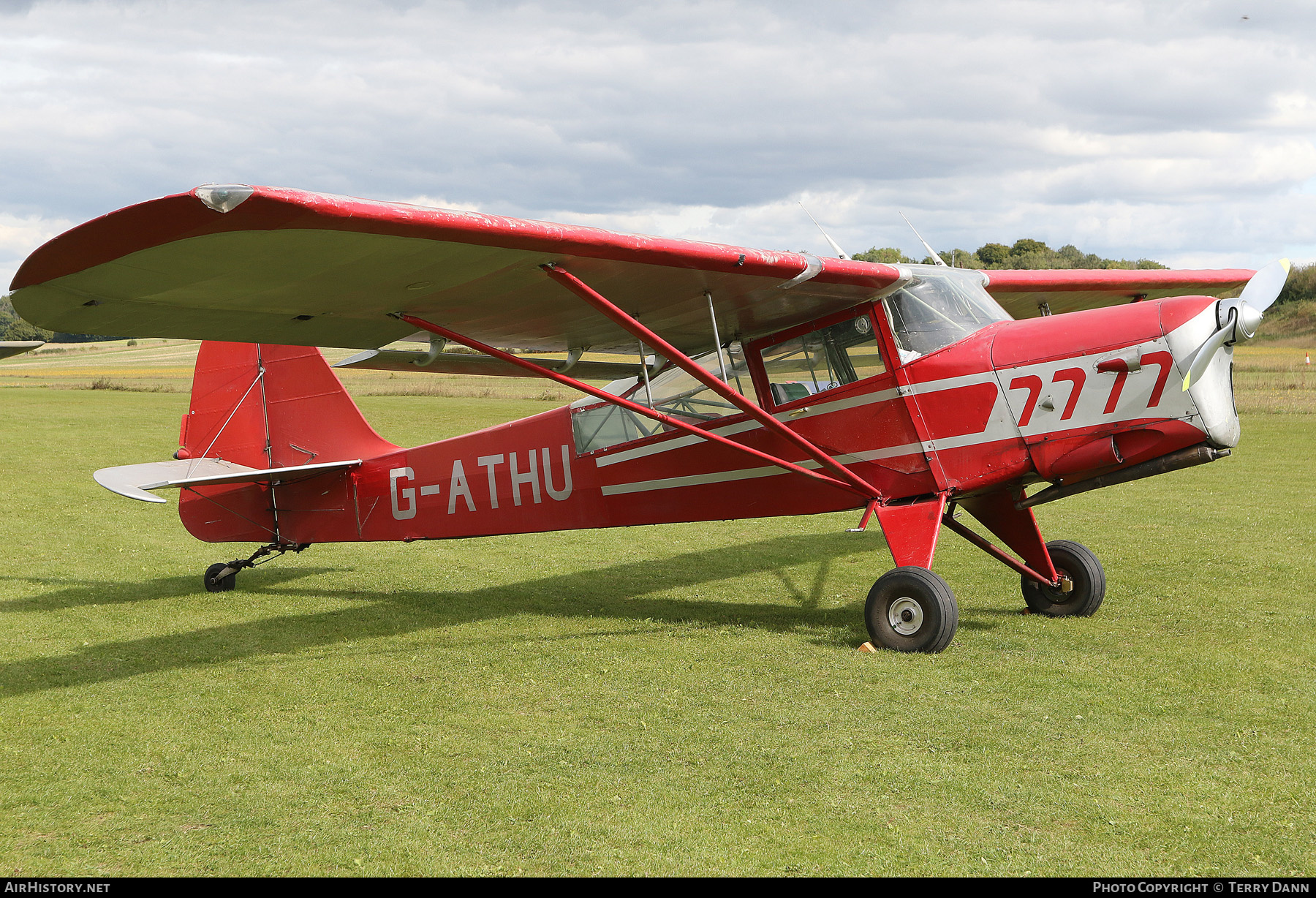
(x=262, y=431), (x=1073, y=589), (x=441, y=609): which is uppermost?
(x=262, y=431)

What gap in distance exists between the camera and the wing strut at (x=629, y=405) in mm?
6613

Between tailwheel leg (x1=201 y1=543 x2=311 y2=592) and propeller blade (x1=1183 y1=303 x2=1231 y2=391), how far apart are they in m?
7.46

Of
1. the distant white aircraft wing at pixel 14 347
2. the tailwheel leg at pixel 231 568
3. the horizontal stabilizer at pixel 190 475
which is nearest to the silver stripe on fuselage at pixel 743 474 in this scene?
the horizontal stabilizer at pixel 190 475

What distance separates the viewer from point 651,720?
17.1ft

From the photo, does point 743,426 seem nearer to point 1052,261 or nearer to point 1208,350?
point 1208,350

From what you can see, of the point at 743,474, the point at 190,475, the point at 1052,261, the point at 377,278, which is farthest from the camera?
the point at 1052,261

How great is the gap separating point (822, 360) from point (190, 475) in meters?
5.56

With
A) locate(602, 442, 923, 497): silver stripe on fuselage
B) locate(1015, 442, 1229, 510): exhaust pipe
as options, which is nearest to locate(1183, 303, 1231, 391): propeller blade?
locate(1015, 442, 1229, 510): exhaust pipe

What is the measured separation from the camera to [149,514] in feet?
46.3

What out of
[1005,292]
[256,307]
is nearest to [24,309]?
[256,307]

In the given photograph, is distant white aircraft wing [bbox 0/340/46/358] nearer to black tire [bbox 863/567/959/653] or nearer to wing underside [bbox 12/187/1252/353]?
wing underside [bbox 12/187/1252/353]

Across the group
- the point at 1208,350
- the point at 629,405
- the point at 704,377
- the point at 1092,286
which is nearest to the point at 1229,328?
the point at 1208,350

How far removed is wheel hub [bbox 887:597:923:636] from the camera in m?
6.31

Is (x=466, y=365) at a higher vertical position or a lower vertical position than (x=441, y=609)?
higher
